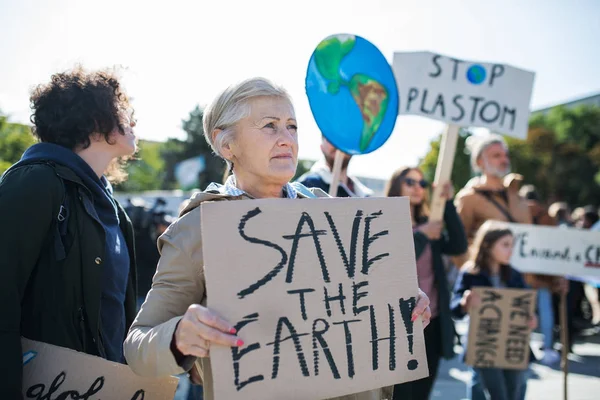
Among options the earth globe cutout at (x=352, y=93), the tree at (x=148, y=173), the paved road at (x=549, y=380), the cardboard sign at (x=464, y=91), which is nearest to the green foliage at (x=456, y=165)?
the tree at (x=148, y=173)

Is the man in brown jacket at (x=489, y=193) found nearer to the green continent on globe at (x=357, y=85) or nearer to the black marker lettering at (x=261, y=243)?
the green continent on globe at (x=357, y=85)

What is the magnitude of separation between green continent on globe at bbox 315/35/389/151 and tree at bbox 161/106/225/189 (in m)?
21.0

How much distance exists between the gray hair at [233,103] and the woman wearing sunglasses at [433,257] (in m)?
2.12

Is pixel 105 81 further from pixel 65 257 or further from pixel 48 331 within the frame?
pixel 48 331

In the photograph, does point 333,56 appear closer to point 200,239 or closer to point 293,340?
point 200,239

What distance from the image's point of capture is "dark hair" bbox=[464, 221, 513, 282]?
392cm

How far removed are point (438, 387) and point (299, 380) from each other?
4.33 meters

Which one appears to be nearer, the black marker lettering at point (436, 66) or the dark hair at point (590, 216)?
the black marker lettering at point (436, 66)

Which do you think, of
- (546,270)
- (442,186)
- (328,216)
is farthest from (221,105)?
(546,270)

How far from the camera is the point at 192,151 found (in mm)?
31047

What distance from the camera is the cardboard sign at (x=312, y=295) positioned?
1.27 meters

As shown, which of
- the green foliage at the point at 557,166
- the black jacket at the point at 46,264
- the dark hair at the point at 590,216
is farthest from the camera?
the green foliage at the point at 557,166

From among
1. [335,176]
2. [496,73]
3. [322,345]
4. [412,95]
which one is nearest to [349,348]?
[322,345]

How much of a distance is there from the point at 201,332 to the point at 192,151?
100ft
